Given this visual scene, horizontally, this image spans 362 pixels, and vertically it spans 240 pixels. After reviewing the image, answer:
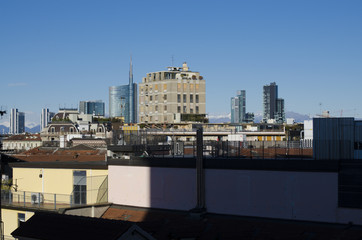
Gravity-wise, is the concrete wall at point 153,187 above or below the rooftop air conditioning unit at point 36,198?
above

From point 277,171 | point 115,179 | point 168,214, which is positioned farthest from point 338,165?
point 115,179

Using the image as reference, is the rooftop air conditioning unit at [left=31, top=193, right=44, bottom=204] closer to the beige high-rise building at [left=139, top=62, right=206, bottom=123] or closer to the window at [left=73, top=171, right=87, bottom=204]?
the window at [left=73, top=171, right=87, bottom=204]

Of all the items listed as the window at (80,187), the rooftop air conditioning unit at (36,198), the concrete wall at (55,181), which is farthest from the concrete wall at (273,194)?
the rooftop air conditioning unit at (36,198)

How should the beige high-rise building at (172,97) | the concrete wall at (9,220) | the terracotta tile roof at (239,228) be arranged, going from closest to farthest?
the terracotta tile roof at (239,228) < the concrete wall at (9,220) < the beige high-rise building at (172,97)

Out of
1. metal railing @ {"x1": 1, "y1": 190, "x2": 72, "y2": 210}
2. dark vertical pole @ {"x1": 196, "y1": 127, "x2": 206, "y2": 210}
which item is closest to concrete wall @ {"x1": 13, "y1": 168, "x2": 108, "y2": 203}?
metal railing @ {"x1": 1, "y1": 190, "x2": 72, "y2": 210}

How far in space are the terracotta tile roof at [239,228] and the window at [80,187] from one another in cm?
531

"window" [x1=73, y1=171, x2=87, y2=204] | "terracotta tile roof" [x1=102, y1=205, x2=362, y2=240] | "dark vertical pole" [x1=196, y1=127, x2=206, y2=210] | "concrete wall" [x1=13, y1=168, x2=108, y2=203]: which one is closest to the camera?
"terracotta tile roof" [x1=102, y1=205, x2=362, y2=240]

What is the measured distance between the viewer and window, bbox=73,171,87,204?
28.3 meters

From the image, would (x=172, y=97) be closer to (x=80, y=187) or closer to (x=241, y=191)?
(x=80, y=187)

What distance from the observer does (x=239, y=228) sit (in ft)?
73.8

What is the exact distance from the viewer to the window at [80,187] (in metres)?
28.3

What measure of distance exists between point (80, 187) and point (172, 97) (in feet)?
313

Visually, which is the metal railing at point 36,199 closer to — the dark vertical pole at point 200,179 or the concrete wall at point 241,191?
the concrete wall at point 241,191

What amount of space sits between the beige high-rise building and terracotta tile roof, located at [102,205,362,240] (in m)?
97.2
